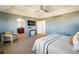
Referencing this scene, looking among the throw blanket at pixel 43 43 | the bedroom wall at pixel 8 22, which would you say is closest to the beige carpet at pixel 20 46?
the throw blanket at pixel 43 43

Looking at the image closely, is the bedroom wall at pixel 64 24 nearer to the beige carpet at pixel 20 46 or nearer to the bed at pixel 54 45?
the bed at pixel 54 45

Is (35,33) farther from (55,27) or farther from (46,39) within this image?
(55,27)

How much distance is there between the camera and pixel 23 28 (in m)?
1.74

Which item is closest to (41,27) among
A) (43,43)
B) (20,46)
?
(43,43)

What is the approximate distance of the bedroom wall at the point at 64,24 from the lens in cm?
159

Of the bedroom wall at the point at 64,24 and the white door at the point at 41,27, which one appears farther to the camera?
the white door at the point at 41,27

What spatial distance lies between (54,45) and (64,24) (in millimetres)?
415

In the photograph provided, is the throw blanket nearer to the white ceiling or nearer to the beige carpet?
the beige carpet

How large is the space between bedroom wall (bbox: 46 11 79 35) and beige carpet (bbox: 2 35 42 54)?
304 millimetres

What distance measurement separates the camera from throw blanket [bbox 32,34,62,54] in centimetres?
157

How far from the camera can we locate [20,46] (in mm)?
1686

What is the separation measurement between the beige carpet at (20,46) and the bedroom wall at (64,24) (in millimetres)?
304
